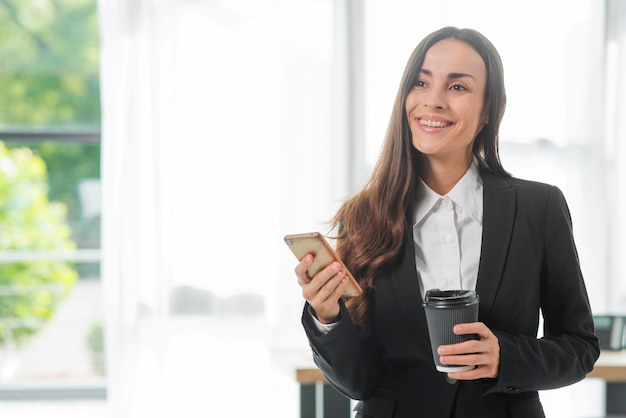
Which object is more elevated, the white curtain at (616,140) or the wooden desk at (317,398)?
the white curtain at (616,140)

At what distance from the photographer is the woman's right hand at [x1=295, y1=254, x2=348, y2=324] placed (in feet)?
4.35

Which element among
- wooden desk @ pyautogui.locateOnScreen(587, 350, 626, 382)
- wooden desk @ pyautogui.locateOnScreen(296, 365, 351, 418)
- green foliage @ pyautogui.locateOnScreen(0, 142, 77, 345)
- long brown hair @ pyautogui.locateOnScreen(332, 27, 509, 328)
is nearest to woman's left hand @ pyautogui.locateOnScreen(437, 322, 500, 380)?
long brown hair @ pyautogui.locateOnScreen(332, 27, 509, 328)

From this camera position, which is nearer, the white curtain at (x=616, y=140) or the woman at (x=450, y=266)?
the woman at (x=450, y=266)

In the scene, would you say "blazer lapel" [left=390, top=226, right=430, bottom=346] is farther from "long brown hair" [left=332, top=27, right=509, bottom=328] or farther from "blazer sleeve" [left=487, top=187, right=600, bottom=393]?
"blazer sleeve" [left=487, top=187, right=600, bottom=393]

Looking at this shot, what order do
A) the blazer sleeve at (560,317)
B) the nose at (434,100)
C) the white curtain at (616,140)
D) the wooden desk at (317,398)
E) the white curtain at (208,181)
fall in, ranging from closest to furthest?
the blazer sleeve at (560,317), the nose at (434,100), the wooden desk at (317,398), the white curtain at (208,181), the white curtain at (616,140)

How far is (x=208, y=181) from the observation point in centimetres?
348

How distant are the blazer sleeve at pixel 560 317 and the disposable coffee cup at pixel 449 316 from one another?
0.34ft

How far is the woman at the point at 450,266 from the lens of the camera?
135cm

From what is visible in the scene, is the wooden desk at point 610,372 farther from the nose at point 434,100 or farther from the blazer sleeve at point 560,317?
the nose at point 434,100

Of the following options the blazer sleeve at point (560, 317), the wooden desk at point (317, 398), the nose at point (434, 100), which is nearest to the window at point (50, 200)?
the wooden desk at point (317, 398)

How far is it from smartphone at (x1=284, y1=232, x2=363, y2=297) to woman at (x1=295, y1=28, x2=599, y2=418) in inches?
0.6

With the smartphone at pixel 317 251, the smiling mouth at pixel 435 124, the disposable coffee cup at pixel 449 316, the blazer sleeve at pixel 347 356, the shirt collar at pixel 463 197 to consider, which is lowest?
the blazer sleeve at pixel 347 356

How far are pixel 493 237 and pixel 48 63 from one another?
322 centimetres

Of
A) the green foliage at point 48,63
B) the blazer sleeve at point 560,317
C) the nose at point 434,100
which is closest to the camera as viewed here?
the blazer sleeve at point 560,317
